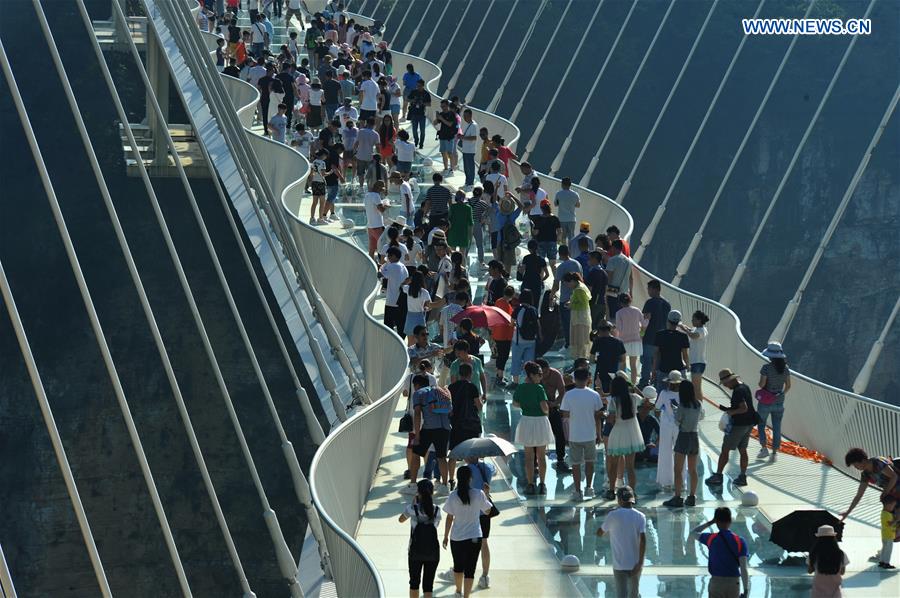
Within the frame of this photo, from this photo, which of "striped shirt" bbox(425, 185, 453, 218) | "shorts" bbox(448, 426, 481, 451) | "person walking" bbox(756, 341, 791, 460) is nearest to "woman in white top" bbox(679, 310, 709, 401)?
"person walking" bbox(756, 341, 791, 460)

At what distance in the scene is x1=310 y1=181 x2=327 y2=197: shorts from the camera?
80.7ft

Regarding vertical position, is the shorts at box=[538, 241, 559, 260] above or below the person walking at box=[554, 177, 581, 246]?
below

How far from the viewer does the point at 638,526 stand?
11117 millimetres

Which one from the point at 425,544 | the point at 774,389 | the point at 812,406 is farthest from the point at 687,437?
the point at 425,544

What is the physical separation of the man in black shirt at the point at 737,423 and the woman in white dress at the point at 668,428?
0.49m

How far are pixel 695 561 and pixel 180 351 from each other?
3665 cm

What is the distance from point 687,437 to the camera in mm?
13422

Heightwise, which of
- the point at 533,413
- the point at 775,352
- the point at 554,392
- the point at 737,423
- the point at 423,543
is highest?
the point at 775,352

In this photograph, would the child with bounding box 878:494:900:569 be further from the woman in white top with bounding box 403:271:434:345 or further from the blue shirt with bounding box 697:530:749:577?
the woman in white top with bounding box 403:271:434:345

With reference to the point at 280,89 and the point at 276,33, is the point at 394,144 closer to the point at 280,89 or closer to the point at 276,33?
the point at 280,89

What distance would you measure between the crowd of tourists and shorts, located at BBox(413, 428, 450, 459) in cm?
1

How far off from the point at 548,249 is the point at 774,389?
236 inches

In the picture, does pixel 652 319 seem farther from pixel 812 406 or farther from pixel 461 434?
pixel 461 434

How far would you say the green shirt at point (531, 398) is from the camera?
44.9 ft
